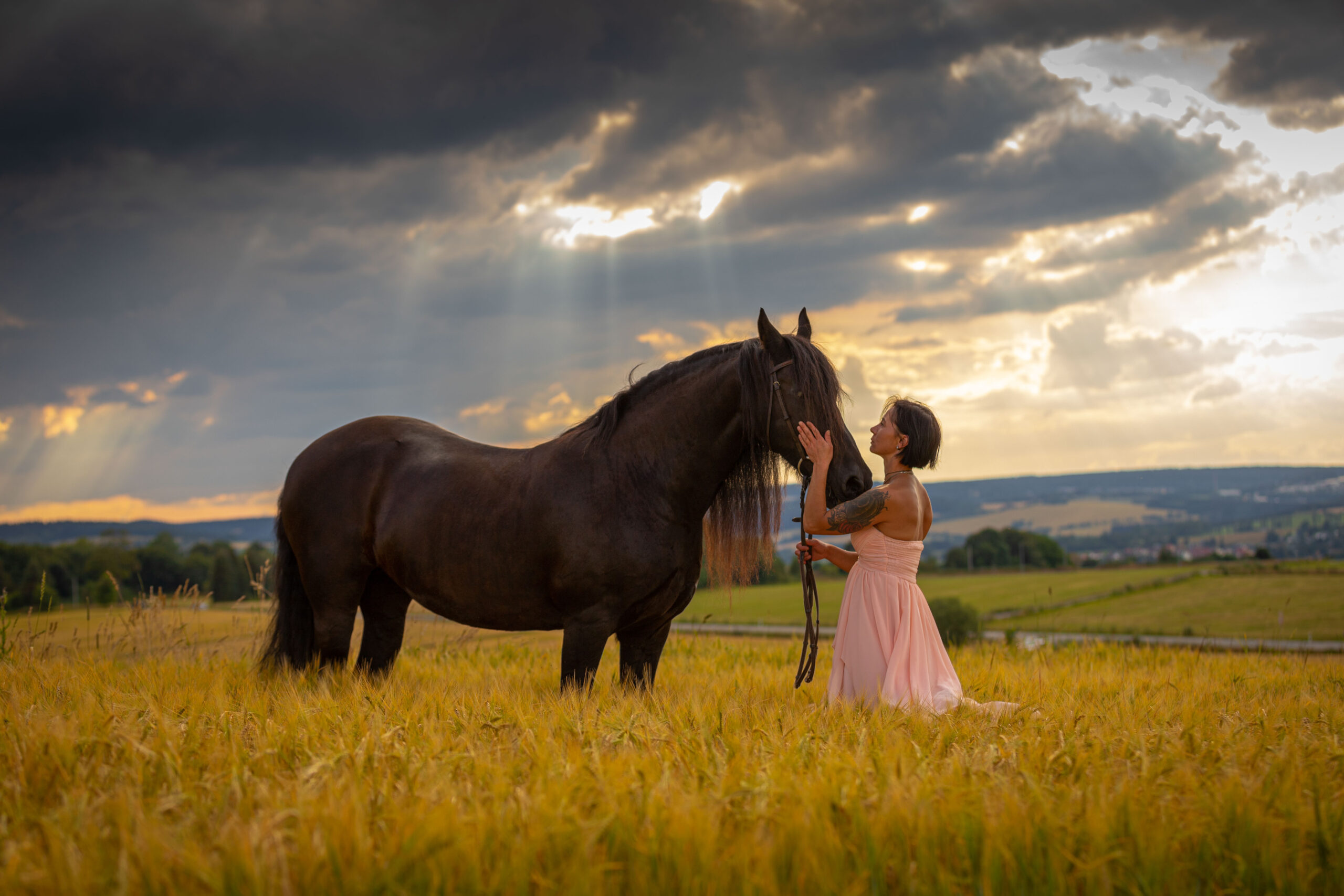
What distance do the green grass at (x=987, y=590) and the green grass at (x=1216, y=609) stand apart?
4.21 meters

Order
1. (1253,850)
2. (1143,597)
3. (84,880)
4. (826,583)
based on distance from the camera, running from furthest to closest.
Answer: (826,583) < (1143,597) < (1253,850) < (84,880)

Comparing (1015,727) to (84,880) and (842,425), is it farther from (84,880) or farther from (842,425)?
A: (84,880)

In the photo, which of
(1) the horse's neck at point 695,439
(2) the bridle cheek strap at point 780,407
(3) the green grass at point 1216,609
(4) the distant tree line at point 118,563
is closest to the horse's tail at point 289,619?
(1) the horse's neck at point 695,439

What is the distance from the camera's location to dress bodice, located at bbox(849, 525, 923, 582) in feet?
17.1

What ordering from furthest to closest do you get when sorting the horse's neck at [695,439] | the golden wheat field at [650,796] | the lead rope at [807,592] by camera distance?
the horse's neck at [695,439] → the lead rope at [807,592] → the golden wheat field at [650,796]

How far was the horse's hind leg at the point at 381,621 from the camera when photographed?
607 centimetres

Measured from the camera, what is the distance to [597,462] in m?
5.00

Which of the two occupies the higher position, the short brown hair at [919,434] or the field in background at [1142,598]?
the short brown hair at [919,434]

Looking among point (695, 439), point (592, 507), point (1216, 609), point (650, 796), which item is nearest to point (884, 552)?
point (695, 439)

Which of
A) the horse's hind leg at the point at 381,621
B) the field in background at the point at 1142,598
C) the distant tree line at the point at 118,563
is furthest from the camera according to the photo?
the field in background at the point at 1142,598

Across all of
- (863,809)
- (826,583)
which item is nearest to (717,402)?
(863,809)

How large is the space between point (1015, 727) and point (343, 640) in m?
4.57

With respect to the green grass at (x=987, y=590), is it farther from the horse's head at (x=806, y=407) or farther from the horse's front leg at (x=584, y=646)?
the horse's head at (x=806, y=407)

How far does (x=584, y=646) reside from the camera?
4.77m
